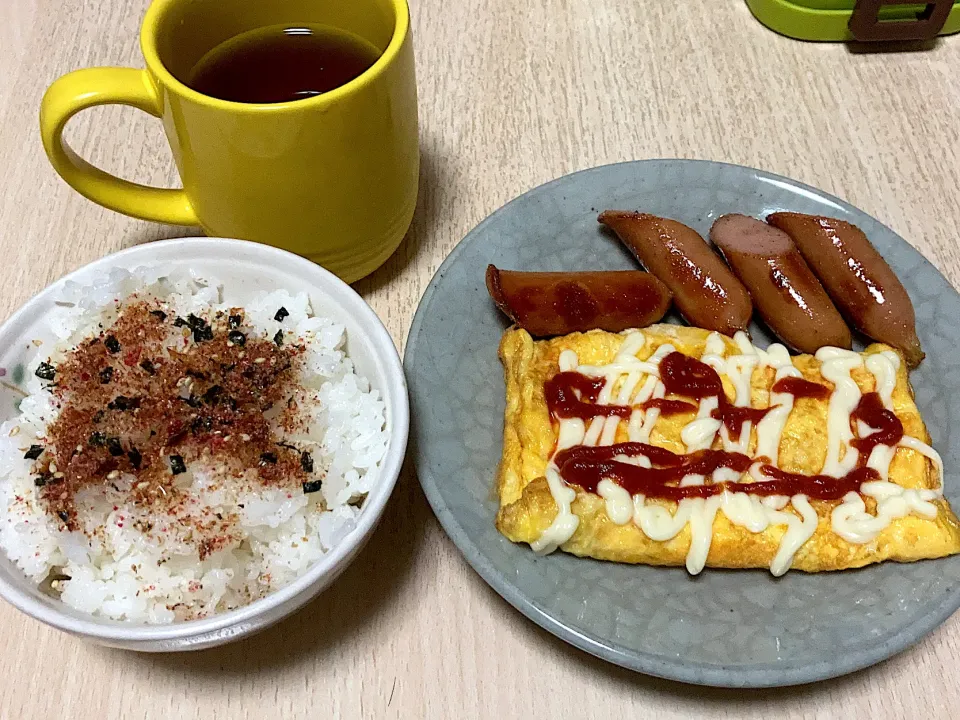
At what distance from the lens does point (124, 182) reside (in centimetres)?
141

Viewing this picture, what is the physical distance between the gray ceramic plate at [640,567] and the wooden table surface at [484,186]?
0.41ft

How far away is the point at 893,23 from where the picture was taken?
1988 mm

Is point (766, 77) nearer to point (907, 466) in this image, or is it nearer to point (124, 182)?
point (907, 466)

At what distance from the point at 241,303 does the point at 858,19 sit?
5.70 ft

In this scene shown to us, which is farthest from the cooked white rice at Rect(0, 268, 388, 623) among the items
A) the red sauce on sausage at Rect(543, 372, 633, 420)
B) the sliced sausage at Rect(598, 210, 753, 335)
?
the sliced sausage at Rect(598, 210, 753, 335)

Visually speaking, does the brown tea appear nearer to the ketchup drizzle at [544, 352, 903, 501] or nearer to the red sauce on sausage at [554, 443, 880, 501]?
the ketchup drizzle at [544, 352, 903, 501]

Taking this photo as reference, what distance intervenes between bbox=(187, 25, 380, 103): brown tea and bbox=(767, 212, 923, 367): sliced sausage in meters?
0.94

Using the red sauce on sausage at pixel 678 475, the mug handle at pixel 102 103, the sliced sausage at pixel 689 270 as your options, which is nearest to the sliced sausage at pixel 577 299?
the sliced sausage at pixel 689 270

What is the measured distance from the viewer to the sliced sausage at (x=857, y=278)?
1.44 m

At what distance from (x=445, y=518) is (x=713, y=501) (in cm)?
46

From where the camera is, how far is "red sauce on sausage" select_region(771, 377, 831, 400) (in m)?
1.38

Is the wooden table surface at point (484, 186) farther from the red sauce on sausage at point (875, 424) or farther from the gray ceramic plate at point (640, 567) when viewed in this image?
the red sauce on sausage at point (875, 424)

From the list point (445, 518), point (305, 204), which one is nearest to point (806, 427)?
point (445, 518)

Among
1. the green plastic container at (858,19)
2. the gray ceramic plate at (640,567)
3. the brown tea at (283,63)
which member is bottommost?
the gray ceramic plate at (640,567)
